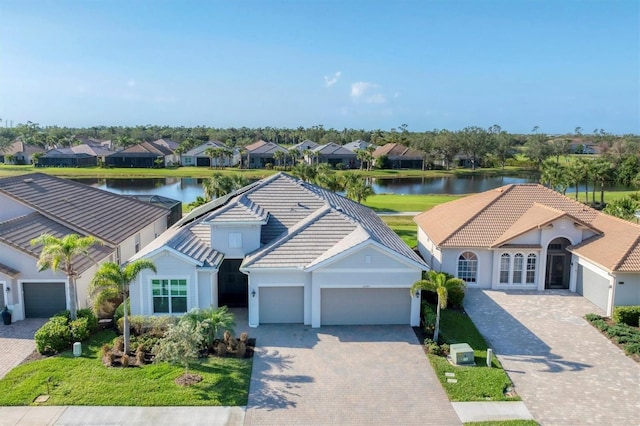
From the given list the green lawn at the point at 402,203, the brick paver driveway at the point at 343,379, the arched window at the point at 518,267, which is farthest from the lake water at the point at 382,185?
the brick paver driveway at the point at 343,379

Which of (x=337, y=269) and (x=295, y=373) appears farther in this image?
(x=337, y=269)

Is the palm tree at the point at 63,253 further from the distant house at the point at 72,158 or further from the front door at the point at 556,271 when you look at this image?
the distant house at the point at 72,158

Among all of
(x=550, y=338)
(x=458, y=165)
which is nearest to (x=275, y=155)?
(x=458, y=165)

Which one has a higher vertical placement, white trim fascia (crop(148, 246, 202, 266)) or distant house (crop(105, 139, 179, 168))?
distant house (crop(105, 139, 179, 168))

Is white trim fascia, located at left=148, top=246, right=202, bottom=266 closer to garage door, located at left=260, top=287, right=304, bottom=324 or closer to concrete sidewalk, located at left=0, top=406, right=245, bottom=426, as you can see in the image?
garage door, located at left=260, top=287, right=304, bottom=324

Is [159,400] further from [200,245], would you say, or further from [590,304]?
[590,304]

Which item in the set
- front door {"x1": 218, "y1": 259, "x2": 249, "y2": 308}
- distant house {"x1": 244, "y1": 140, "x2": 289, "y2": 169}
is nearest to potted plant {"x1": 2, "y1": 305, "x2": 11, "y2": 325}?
front door {"x1": 218, "y1": 259, "x2": 249, "y2": 308}

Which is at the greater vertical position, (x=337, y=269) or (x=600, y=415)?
(x=337, y=269)

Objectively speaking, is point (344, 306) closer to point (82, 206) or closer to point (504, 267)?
point (504, 267)
